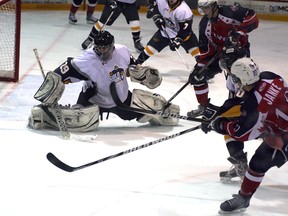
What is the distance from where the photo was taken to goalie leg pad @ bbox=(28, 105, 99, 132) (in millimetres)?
5117

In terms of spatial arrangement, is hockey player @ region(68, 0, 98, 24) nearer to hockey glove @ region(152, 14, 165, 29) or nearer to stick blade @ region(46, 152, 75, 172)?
hockey glove @ region(152, 14, 165, 29)

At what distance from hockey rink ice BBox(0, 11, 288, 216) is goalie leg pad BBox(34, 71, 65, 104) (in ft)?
0.73

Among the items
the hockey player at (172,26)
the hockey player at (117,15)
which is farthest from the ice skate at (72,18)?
the hockey player at (172,26)

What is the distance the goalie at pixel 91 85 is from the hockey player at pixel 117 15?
2196mm

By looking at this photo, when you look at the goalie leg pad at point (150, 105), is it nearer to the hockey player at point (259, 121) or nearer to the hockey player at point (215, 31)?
the hockey player at point (215, 31)

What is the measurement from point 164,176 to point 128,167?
0.24 m

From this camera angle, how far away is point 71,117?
5141 millimetres

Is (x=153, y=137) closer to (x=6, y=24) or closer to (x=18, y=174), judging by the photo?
(x=18, y=174)

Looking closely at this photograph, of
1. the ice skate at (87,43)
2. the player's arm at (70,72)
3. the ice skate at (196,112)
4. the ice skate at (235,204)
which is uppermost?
the ice skate at (235,204)

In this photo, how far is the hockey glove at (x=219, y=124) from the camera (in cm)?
397

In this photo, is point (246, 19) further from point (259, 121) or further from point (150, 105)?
point (259, 121)

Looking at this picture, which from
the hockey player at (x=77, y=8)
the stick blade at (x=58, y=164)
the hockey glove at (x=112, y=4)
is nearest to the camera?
the stick blade at (x=58, y=164)

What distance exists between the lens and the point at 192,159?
4809mm

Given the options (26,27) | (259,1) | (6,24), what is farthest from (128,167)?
(259,1)
